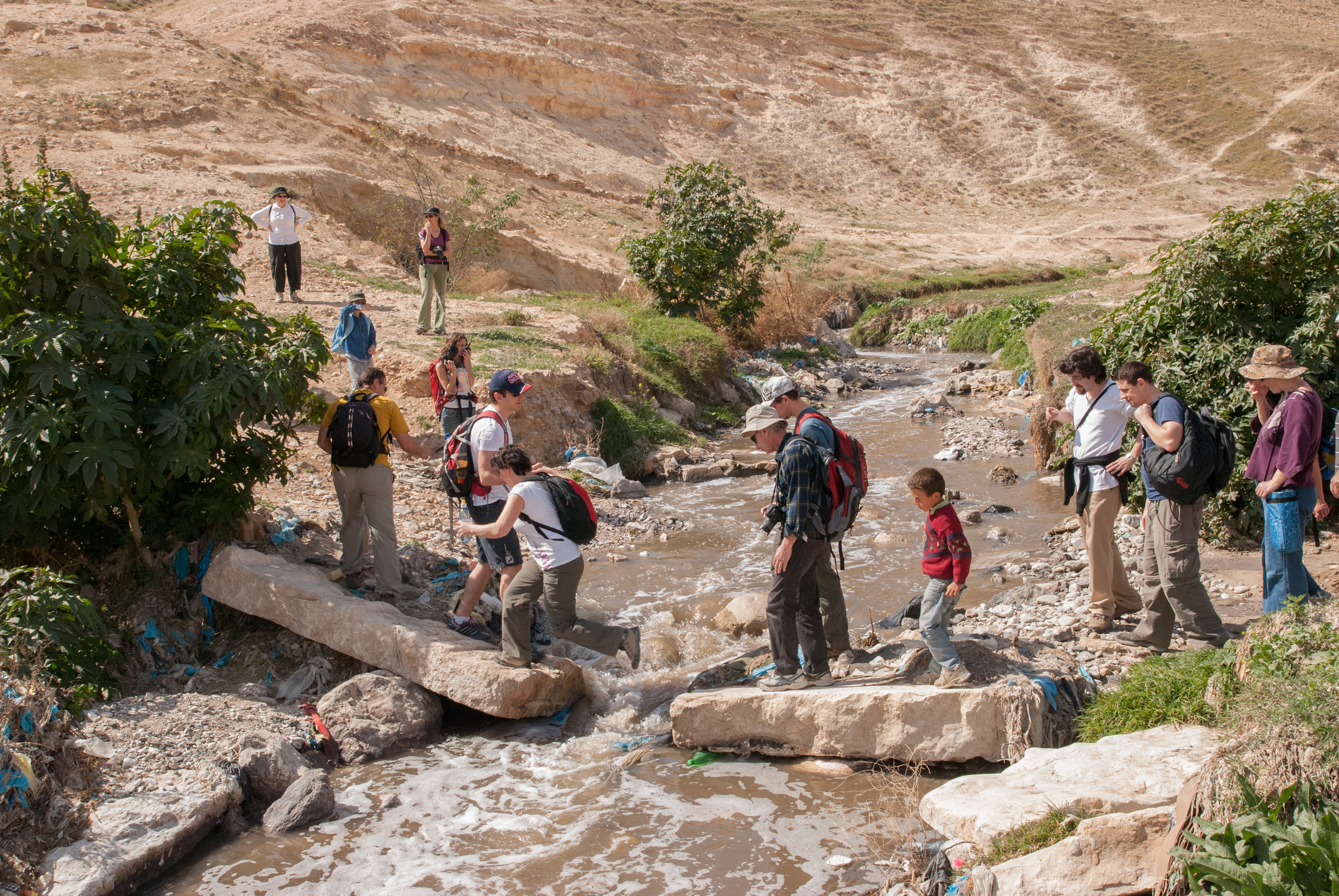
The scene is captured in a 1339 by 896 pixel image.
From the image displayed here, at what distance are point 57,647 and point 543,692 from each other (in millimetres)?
2736

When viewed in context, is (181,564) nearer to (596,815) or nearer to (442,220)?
(596,815)

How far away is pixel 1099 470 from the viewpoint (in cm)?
562

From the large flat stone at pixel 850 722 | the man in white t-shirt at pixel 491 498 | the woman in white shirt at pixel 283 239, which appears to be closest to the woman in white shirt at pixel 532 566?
the man in white t-shirt at pixel 491 498

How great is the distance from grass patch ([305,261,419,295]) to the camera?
10858 millimetres

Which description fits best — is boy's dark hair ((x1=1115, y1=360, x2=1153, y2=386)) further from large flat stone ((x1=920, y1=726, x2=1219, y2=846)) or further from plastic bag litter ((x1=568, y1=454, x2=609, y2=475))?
plastic bag litter ((x1=568, y1=454, x2=609, y2=475))

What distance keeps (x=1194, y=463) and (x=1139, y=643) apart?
3.93 ft

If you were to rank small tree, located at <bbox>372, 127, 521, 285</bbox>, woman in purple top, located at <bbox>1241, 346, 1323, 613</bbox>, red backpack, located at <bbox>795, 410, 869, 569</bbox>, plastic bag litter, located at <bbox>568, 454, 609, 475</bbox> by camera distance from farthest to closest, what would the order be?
small tree, located at <bbox>372, 127, 521, 285</bbox> → plastic bag litter, located at <bbox>568, 454, 609, 475</bbox> → red backpack, located at <bbox>795, 410, 869, 569</bbox> → woman in purple top, located at <bbox>1241, 346, 1323, 613</bbox>

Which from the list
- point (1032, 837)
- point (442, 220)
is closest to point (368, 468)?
point (1032, 837)

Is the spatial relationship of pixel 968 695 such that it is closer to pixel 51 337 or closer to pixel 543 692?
pixel 543 692

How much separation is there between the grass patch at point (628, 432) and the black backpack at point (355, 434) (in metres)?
5.16

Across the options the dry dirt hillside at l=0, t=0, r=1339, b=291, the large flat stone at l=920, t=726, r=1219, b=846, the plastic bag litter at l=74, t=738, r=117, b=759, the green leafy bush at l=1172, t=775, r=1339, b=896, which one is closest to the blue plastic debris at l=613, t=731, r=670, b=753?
the large flat stone at l=920, t=726, r=1219, b=846

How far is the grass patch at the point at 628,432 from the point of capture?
11.8 m

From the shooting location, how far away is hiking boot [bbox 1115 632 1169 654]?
17.5ft

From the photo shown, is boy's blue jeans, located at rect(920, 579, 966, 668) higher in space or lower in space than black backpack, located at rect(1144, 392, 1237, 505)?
lower
